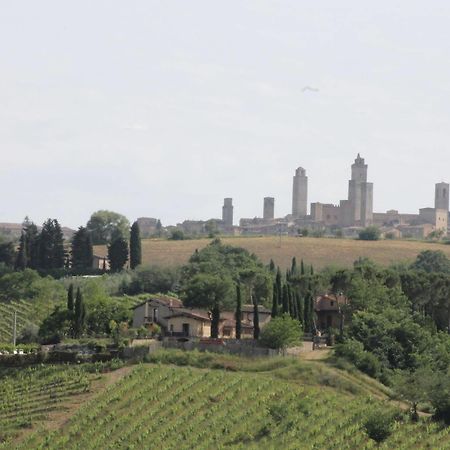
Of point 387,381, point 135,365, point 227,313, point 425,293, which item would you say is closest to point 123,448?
point 135,365

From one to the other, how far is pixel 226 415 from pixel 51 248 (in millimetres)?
79400

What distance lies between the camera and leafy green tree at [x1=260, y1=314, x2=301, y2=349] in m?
84.8

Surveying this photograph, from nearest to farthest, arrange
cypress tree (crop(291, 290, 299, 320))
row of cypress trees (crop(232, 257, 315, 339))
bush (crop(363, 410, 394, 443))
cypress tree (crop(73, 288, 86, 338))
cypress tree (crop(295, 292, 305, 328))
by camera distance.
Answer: bush (crop(363, 410, 394, 443)) → row of cypress trees (crop(232, 257, 315, 339)) → cypress tree (crop(73, 288, 86, 338)) → cypress tree (crop(291, 290, 299, 320)) → cypress tree (crop(295, 292, 305, 328))

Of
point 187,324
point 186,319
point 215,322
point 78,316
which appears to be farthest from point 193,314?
point 78,316

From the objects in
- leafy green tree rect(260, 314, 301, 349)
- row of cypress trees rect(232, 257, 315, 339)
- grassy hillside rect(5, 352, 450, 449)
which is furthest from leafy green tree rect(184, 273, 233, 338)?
grassy hillside rect(5, 352, 450, 449)

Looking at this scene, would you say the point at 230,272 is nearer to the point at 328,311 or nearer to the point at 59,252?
the point at 328,311

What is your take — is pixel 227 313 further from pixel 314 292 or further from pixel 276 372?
pixel 276 372

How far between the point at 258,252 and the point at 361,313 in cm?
8712

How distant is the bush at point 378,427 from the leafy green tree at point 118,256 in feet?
268

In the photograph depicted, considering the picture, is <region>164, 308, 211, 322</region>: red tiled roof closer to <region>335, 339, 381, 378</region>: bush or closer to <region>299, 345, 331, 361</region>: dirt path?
<region>299, 345, 331, 361</region>: dirt path

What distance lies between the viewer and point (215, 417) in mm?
67625

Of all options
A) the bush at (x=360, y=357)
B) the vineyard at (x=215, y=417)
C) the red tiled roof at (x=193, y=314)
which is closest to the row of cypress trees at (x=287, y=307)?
the red tiled roof at (x=193, y=314)

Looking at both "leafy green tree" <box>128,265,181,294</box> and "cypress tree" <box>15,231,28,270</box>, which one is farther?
"cypress tree" <box>15,231,28,270</box>

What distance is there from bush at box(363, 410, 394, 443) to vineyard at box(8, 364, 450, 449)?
1.37 ft
